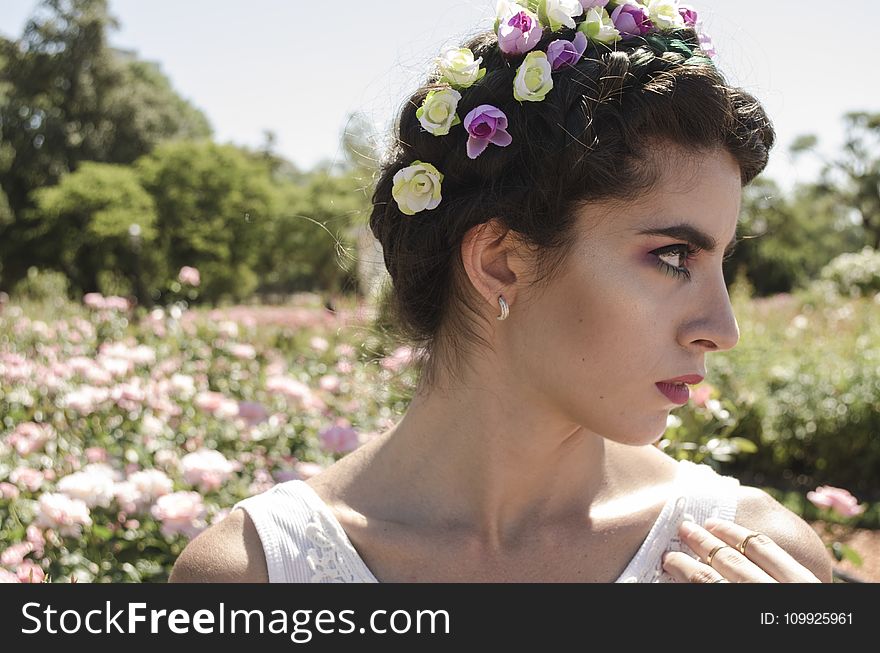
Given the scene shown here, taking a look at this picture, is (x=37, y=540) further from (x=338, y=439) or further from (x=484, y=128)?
(x=484, y=128)

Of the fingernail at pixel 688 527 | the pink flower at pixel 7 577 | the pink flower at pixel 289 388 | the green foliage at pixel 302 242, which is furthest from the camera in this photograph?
the green foliage at pixel 302 242

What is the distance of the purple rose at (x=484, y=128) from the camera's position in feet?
4.63

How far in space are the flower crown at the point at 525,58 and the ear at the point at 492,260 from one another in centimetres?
10

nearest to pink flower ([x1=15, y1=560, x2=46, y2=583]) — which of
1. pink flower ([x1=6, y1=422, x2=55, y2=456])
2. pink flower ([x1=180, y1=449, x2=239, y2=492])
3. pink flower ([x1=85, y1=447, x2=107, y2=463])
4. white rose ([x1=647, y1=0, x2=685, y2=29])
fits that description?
pink flower ([x1=180, y1=449, x2=239, y2=492])

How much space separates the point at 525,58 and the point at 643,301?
0.49 metres

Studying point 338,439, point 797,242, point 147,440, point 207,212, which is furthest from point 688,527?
point 797,242

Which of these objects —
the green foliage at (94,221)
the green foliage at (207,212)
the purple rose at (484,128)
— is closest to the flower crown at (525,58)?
the purple rose at (484,128)

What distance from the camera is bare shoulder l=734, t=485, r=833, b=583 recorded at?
1599 mm

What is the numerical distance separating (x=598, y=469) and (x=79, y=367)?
2546 millimetres

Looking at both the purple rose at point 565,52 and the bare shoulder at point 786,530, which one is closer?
the purple rose at point 565,52

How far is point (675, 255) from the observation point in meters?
1.40

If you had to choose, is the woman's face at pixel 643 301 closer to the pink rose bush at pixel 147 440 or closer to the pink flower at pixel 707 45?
the pink flower at pixel 707 45

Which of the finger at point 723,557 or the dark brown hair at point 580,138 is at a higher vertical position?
the dark brown hair at point 580,138

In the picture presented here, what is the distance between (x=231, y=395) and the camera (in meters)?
4.55
